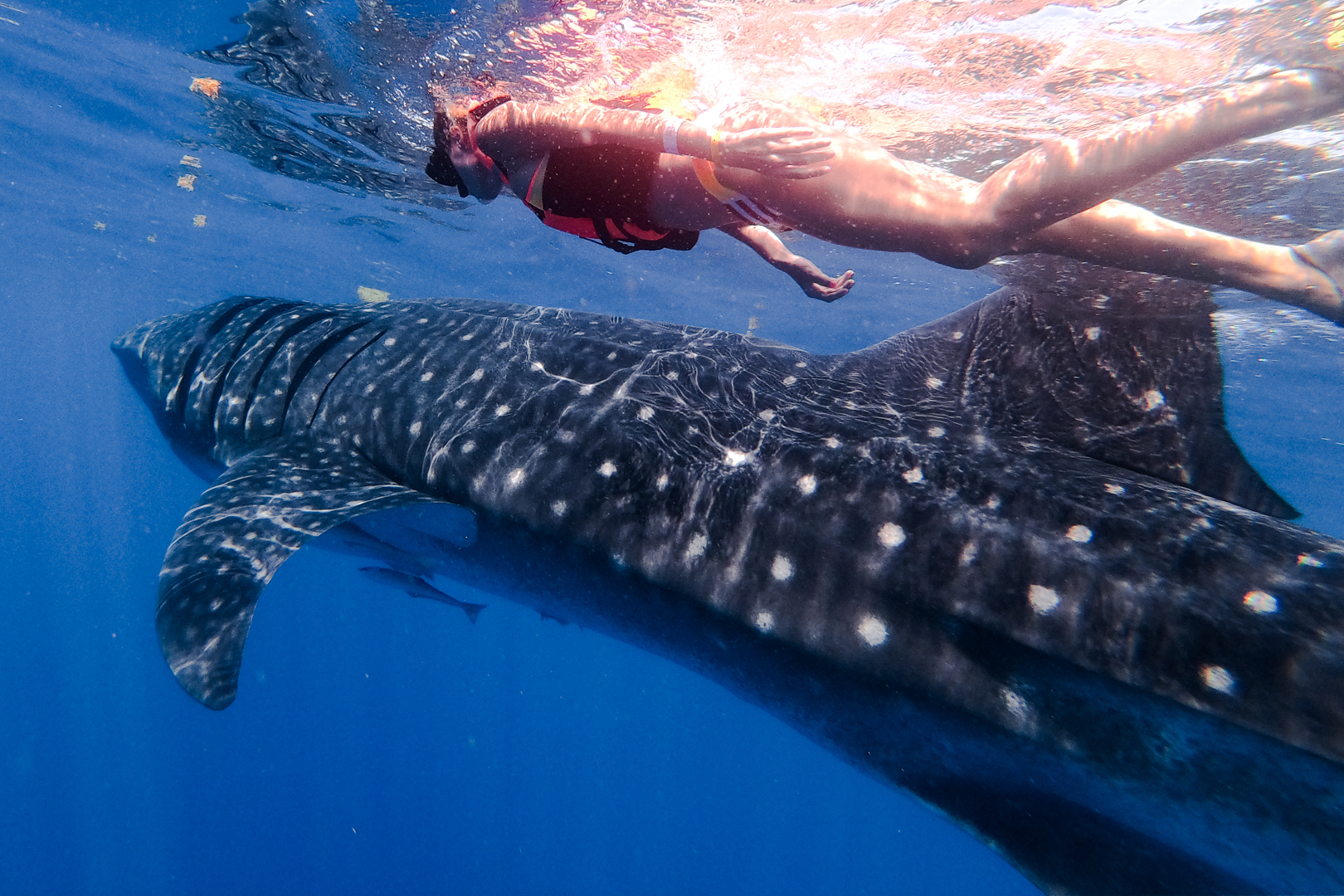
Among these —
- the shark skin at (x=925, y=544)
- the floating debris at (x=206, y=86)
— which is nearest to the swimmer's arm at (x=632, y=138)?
the shark skin at (x=925, y=544)

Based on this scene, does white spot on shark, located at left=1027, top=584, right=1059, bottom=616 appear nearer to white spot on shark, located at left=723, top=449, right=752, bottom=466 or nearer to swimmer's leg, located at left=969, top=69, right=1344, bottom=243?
white spot on shark, located at left=723, top=449, right=752, bottom=466

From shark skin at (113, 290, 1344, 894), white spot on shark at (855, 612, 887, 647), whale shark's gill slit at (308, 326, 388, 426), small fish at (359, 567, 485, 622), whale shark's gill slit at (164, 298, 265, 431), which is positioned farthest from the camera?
small fish at (359, 567, 485, 622)

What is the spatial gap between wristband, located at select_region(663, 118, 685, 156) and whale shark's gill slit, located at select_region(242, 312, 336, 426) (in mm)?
3710

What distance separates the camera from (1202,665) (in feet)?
7.01

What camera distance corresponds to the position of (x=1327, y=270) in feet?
10.3

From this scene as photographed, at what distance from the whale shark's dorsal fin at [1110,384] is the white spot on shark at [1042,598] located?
1.09 m

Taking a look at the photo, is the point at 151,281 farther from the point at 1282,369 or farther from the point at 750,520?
the point at 1282,369

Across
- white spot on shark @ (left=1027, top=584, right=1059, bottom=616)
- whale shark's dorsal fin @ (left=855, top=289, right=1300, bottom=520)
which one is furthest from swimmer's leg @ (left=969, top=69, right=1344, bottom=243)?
white spot on shark @ (left=1027, top=584, right=1059, bottom=616)

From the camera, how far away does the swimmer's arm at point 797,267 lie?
520 cm

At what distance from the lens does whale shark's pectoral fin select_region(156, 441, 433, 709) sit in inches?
126

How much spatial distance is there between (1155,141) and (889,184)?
1189 mm

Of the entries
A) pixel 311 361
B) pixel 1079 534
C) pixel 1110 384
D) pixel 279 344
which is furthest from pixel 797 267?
pixel 279 344

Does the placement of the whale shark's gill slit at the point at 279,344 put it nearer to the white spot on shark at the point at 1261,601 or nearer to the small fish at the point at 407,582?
the small fish at the point at 407,582

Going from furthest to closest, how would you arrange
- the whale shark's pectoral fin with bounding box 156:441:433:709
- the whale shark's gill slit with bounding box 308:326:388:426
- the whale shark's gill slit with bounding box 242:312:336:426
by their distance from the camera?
the whale shark's gill slit with bounding box 242:312:336:426 < the whale shark's gill slit with bounding box 308:326:388:426 < the whale shark's pectoral fin with bounding box 156:441:433:709
